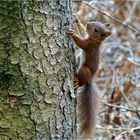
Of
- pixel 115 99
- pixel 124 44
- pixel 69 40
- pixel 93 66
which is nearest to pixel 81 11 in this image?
pixel 124 44

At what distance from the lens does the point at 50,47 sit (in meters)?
1.92

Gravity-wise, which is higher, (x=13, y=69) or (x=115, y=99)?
(x=13, y=69)

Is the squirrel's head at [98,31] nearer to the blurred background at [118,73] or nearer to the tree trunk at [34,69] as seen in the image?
the tree trunk at [34,69]

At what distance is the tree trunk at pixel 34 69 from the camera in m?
1.79

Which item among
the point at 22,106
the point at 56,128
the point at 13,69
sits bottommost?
the point at 56,128

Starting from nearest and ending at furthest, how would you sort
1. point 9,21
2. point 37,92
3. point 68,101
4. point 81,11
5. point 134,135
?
point 9,21
point 37,92
point 68,101
point 134,135
point 81,11

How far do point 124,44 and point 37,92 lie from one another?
12.6 feet

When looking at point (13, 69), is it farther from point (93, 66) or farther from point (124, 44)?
point (124, 44)

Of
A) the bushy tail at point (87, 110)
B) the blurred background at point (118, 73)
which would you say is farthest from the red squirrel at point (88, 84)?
the blurred background at point (118, 73)

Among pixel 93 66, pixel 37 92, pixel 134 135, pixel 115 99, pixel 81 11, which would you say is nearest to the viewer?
pixel 37 92

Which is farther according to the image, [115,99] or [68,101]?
[115,99]

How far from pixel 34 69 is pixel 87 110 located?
67cm

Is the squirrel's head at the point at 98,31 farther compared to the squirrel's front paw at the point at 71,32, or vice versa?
the squirrel's head at the point at 98,31

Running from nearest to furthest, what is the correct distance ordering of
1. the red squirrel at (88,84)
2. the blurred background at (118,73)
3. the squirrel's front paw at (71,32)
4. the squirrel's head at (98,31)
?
the squirrel's front paw at (71,32)
the red squirrel at (88,84)
the squirrel's head at (98,31)
the blurred background at (118,73)
